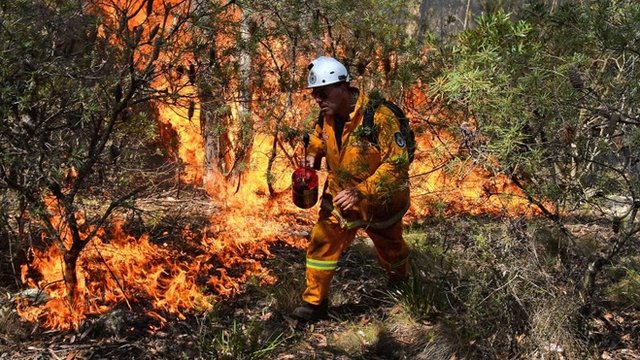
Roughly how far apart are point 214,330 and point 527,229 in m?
2.11

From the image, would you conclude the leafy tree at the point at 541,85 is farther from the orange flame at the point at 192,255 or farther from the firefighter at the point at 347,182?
the firefighter at the point at 347,182

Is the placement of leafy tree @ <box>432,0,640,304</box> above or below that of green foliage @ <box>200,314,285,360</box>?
above

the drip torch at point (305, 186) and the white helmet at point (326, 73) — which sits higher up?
the white helmet at point (326, 73)

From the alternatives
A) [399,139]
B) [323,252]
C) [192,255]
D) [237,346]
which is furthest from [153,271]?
[399,139]

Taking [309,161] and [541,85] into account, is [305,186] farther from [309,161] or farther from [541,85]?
[541,85]

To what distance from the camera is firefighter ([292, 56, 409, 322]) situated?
3705 mm

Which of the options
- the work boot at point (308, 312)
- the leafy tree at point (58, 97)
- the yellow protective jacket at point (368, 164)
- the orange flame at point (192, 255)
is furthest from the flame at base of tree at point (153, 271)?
the yellow protective jacket at point (368, 164)

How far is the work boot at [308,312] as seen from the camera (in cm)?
418

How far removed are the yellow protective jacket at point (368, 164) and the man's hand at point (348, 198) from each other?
4cm

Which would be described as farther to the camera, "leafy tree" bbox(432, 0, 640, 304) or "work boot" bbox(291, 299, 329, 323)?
"work boot" bbox(291, 299, 329, 323)

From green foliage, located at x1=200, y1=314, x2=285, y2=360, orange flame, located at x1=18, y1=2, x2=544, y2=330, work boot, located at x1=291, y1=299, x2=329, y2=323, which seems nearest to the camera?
green foliage, located at x1=200, y1=314, x2=285, y2=360

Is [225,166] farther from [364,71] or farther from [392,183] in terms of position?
[392,183]

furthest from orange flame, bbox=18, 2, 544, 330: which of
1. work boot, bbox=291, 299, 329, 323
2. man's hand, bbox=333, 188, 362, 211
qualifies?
work boot, bbox=291, 299, 329, 323

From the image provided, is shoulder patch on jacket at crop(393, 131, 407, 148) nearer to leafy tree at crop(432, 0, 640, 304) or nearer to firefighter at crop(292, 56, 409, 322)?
firefighter at crop(292, 56, 409, 322)
